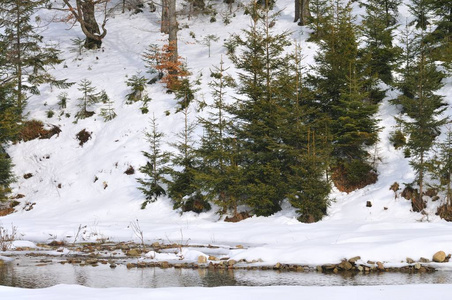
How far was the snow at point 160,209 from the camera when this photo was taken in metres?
8.19

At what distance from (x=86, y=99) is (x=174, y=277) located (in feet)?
63.3

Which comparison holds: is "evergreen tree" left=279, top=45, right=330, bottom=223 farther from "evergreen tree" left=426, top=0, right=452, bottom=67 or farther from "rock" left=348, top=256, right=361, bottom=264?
"evergreen tree" left=426, top=0, right=452, bottom=67

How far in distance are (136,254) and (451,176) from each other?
1024 centimetres

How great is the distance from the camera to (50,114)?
937 inches

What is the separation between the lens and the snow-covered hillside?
31.0 ft

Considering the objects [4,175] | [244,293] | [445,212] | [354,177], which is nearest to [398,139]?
[354,177]

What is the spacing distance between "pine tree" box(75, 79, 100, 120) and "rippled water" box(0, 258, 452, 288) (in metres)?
16.0

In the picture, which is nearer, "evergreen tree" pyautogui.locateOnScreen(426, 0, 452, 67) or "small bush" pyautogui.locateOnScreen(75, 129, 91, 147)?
"evergreen tree" pyautogui.locateOnScreen(426, 0, 452, 67)

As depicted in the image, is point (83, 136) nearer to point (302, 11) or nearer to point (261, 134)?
point (261, 134)

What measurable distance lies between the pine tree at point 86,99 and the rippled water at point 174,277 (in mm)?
15952

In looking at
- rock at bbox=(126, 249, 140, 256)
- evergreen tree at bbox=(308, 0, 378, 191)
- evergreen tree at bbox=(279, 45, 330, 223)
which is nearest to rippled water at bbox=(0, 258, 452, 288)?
rock at bbox=(126, 249, 140, 256)

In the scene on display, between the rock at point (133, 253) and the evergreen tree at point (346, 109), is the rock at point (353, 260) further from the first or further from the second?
the evergreen tree at point (346, 109)

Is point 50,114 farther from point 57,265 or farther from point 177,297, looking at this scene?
point 177,297

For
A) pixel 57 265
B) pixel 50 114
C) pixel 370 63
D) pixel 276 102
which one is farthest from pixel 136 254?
pixel 50 114
